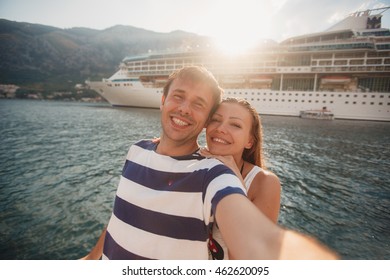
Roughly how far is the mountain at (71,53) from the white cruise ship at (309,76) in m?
→ 10.1

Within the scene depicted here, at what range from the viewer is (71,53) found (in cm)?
5056

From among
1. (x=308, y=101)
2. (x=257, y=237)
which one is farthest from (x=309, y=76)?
(x=257, y=237)

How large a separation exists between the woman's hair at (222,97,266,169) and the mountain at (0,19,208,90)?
18.7 metres

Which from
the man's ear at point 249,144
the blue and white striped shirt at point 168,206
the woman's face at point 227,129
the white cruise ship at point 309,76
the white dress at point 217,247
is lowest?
the white dress at point 217,247

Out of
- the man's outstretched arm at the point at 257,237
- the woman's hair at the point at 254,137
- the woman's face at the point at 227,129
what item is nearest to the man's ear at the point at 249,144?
the woman's hair at the point at 254,137

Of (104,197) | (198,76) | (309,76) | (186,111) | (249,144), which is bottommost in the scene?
(104,197)

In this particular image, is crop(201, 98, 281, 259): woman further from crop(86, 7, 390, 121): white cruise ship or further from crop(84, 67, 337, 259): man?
crop(86, 7, 390, 121): white cruise ship

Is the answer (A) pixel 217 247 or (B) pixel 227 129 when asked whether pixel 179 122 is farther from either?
(A) pixel 217 247

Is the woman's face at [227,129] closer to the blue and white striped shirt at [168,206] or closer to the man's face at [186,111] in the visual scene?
the man's face at [186,111]

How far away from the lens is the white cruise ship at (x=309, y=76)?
31.3 meters

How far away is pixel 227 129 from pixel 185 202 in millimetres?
744

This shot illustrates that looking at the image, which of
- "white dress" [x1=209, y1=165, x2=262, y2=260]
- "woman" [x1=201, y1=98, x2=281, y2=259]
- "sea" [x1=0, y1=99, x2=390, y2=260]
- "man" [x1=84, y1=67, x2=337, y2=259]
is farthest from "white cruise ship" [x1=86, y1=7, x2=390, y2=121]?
"white dress" [x1=209, y1=165, x2=262, y2=260]

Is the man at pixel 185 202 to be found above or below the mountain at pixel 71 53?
below

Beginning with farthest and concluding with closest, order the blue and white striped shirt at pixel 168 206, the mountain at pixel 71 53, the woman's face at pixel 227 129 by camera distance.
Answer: the mountain at pixel 71 53
the woman's face at pixel 227 129
the blue and white striped shirt at pixel 168 206
